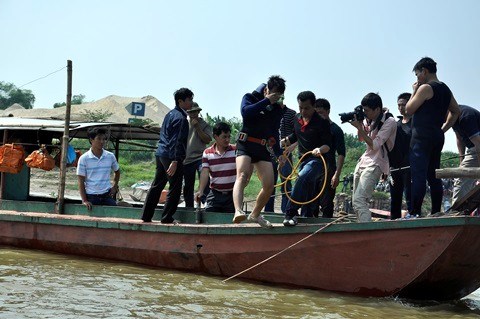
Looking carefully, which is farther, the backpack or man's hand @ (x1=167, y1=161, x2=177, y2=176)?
the backpack

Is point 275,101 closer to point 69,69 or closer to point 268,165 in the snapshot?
point 268,165

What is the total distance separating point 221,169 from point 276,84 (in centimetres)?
183

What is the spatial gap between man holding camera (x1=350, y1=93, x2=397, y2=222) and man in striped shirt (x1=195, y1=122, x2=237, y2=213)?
166 cm

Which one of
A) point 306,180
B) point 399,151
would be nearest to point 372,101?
point 306,180

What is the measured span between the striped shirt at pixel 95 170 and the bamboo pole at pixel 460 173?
14.8ft

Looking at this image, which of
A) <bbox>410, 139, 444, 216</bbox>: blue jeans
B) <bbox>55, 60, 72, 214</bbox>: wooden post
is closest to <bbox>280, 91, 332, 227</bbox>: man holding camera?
<bbox>410, 139, 444, 216</bbox>: blue jeans

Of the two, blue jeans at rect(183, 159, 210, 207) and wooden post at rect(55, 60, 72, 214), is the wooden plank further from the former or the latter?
wooden post at rect(55, 60, 72, 214)

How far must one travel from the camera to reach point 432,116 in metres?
8.24

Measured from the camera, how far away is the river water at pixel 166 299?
7.16 metres

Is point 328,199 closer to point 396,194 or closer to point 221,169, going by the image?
point 396,194

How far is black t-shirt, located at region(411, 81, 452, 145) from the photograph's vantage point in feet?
27.0

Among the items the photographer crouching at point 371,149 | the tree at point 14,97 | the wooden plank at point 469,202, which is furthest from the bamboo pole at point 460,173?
the tree at point 14,97

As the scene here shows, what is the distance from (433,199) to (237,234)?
206 centimetres

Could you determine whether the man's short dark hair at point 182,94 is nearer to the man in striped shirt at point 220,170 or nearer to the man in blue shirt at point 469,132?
the man in striped shirt at point 220,170
